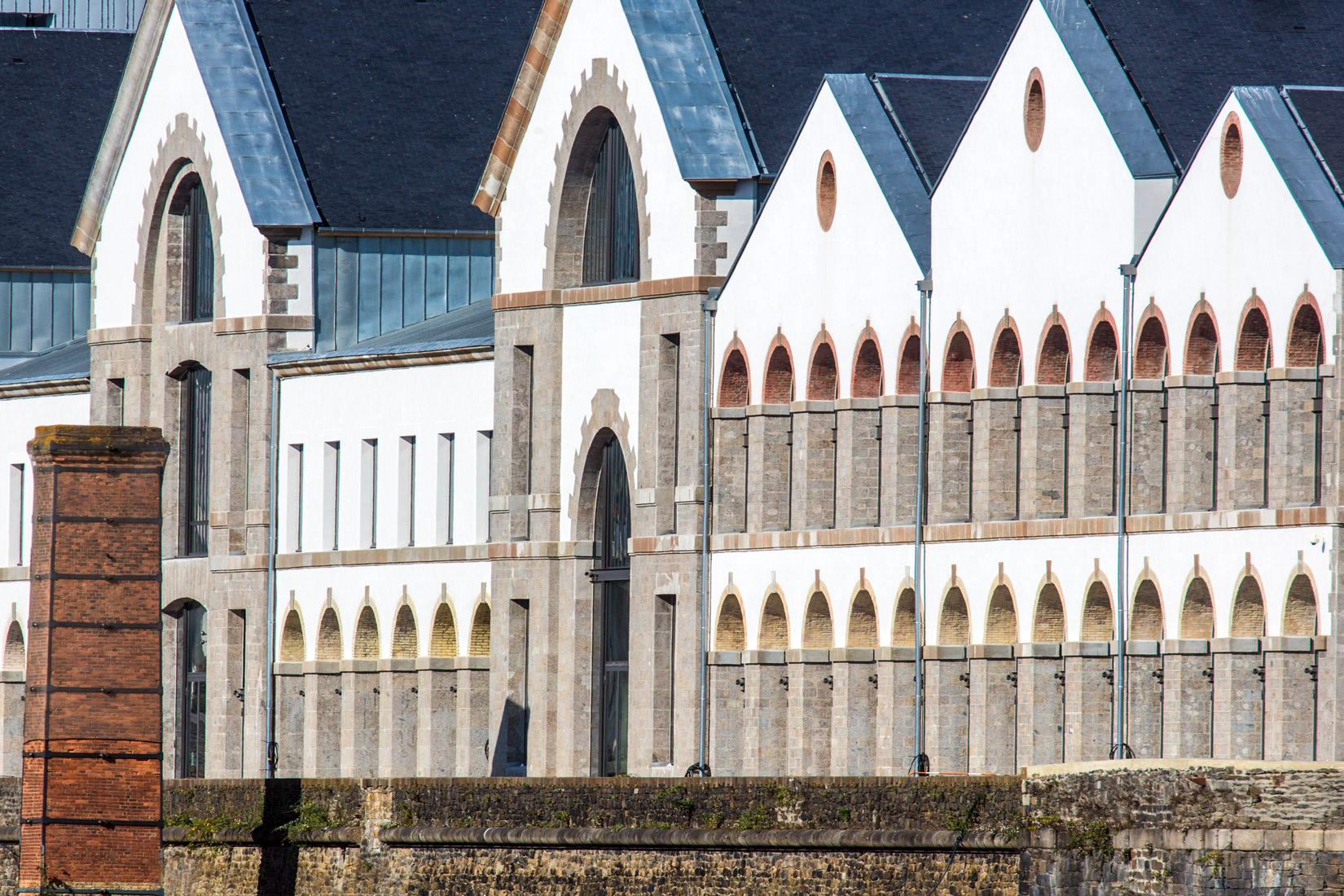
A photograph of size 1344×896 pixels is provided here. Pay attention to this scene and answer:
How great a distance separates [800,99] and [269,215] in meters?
14.5

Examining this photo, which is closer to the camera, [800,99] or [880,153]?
[880,153]

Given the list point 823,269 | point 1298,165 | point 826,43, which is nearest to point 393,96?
point 826,43

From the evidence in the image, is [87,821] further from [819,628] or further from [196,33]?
[196,33]

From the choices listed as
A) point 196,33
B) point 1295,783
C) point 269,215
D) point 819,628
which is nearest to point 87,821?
point 819,628

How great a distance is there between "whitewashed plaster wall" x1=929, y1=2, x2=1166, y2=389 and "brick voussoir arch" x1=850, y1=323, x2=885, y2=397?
72.9 inches

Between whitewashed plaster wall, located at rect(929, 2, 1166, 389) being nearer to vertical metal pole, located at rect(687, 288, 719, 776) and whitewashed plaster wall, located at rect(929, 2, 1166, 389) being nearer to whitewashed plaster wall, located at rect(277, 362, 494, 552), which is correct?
vertical metal pole, located at rect(687, 288, 719, 776)

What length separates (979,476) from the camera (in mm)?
52594

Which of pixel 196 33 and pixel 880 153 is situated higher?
pixel 196 33

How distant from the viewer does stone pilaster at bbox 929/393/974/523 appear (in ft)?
175

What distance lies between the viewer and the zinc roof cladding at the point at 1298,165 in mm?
45219

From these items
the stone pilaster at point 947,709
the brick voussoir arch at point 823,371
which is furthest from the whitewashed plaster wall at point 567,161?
the stone pilaster at point 947,709

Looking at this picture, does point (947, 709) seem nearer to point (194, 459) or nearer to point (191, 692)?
point (191, 692)

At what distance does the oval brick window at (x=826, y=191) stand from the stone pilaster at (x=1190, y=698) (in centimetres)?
1121

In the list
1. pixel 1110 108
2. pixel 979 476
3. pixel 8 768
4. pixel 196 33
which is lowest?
pixel 8 768
